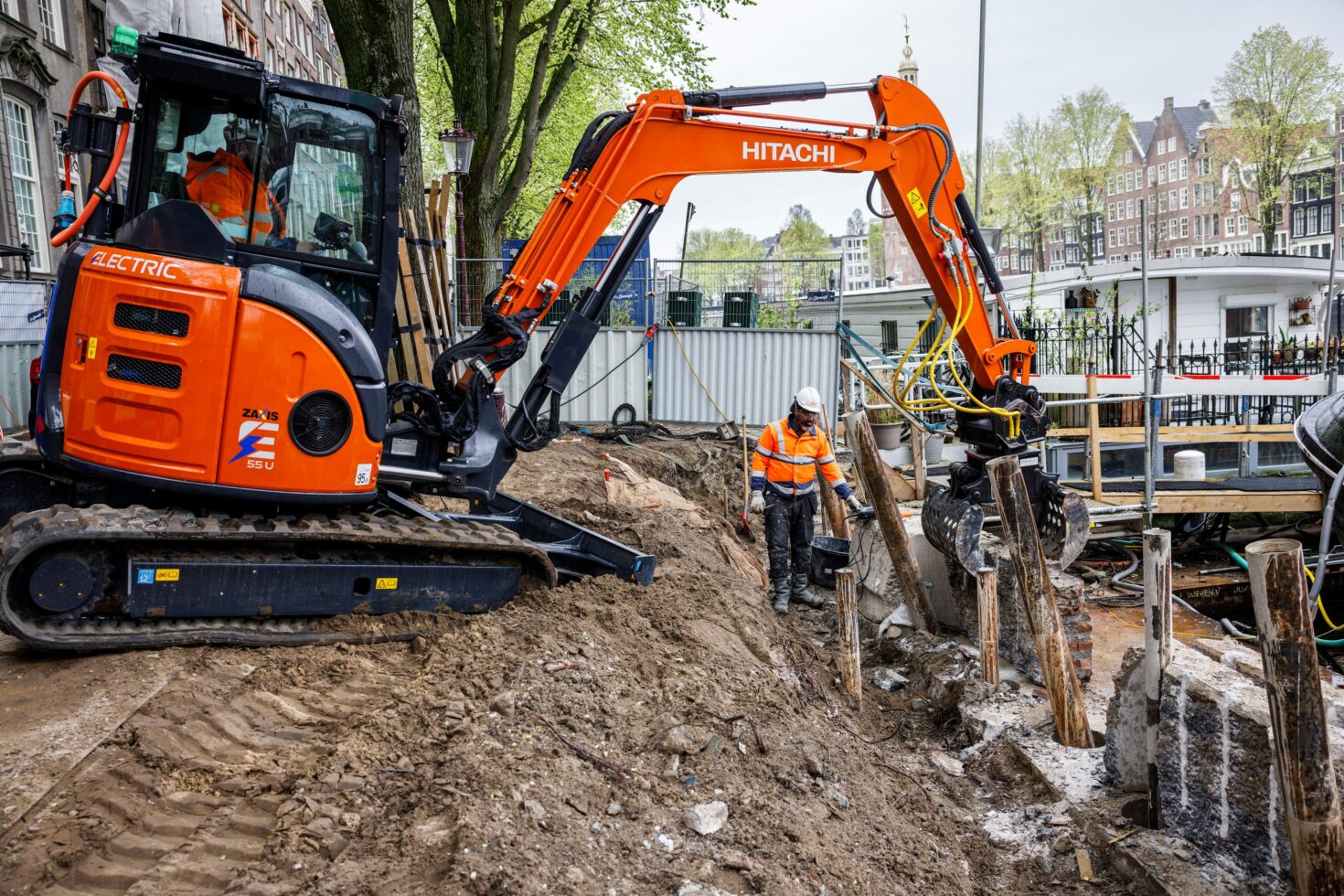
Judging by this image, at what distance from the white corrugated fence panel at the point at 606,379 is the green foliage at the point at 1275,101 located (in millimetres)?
29552

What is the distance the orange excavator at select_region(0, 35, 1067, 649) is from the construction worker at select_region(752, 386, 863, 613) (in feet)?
10.3

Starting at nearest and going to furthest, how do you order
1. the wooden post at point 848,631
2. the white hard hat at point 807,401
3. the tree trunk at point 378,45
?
the wooden post at point 848,631 < the white hard hat at point 807,401 < the tree trunk at point 378,45

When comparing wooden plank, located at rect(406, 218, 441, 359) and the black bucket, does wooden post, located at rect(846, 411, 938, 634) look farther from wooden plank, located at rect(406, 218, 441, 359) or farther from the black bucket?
wooden plank, located at rect(406, 218, 441, 359)

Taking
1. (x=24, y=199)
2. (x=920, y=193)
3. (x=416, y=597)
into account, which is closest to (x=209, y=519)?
→ (x=416, y=597)

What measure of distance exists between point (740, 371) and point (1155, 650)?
36.8 feet

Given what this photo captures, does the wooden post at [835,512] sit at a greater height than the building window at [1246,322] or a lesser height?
lesser

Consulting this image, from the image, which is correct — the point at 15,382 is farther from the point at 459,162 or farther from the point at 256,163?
the point at 256,163

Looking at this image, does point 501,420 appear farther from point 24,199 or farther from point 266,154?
point 24,199

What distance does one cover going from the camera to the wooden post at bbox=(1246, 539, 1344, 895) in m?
3.55

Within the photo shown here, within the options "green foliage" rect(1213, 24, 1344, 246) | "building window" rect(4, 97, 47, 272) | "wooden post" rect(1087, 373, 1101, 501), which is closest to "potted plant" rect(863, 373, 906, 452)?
"wooden post" rect(1087, 373, 1101, 501)

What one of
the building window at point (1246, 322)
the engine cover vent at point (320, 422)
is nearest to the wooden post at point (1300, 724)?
the engine cover vent at point (320, 422)

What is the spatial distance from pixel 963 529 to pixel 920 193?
8.18ft

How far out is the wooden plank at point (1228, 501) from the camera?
35.7 feet

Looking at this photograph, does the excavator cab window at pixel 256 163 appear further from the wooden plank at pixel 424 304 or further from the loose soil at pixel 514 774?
the wooden plank at pixel 424 304
